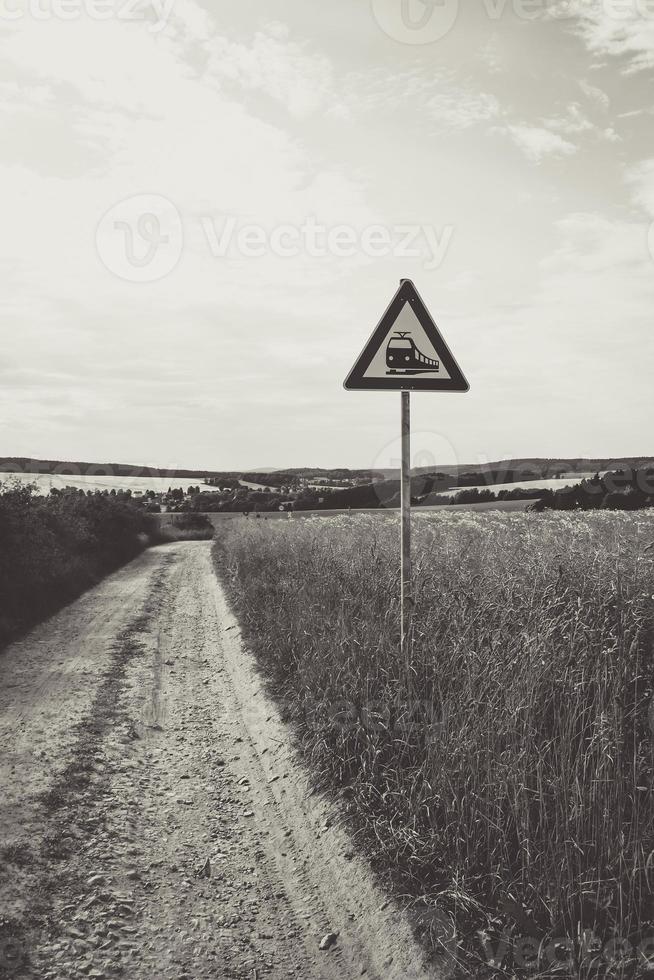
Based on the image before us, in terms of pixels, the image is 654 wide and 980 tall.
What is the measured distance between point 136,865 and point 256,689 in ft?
10.8

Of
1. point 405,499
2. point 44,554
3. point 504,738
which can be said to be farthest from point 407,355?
point 44,554

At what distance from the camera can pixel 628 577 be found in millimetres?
5551

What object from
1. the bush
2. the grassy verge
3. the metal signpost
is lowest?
the grassy verge

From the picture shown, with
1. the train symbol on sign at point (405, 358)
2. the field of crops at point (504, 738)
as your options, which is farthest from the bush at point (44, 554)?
the train symbol on sign at point (405, 358)

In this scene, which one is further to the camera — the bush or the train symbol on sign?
the bush

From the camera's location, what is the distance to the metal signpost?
17.3ft

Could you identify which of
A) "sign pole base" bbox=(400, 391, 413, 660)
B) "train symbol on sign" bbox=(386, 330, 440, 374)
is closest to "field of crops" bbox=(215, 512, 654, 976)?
"sign pole base" bbox=(400, 391, 413, 660)

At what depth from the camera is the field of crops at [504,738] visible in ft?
9.39

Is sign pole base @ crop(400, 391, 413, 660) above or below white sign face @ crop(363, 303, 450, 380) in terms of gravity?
below

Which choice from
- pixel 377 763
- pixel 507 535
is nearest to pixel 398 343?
pixel 377 763

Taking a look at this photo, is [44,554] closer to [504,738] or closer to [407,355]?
[407,355]

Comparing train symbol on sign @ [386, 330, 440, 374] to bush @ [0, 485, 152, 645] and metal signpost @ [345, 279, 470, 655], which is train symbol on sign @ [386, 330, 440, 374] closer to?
metal signpost @ [345, 279, 470, 655]

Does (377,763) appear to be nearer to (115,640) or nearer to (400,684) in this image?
(400,684)

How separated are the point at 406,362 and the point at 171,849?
3.89 meters
